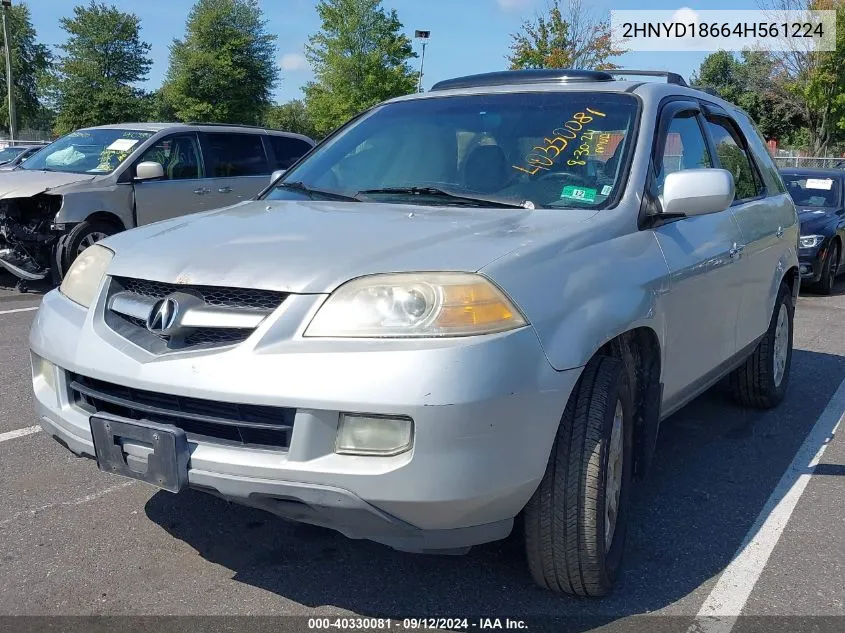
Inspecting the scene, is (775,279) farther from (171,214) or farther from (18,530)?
(171,214)

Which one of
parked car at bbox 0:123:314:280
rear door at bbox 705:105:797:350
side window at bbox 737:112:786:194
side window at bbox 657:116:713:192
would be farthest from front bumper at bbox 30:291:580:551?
parked car at bbox 0:123:314:280

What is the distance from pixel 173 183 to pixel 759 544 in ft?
24.9

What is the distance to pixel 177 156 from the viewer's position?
9.48 m

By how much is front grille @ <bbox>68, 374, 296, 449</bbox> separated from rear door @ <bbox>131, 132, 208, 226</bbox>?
21.9 ft

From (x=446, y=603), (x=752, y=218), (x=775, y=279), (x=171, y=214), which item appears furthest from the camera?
(x=171, y=214)

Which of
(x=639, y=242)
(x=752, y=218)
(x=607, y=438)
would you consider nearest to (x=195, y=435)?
(x=607, y=438)

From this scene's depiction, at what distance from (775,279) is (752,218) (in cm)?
58

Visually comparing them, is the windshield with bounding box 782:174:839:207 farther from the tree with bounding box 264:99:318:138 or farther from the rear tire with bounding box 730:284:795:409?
the tree with bounding box 264:99:318:138

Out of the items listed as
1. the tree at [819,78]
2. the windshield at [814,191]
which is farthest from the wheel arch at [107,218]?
the tree at [819,78]

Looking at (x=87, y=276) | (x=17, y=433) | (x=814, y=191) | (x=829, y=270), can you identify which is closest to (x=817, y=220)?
(x=829, y=270)

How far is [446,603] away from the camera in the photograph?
9.36 feet

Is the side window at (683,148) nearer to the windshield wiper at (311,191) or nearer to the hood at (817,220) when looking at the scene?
the windshield wiper at (311,191)

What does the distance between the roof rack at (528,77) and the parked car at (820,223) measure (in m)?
7.27

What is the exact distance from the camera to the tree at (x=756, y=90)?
3672 cm
